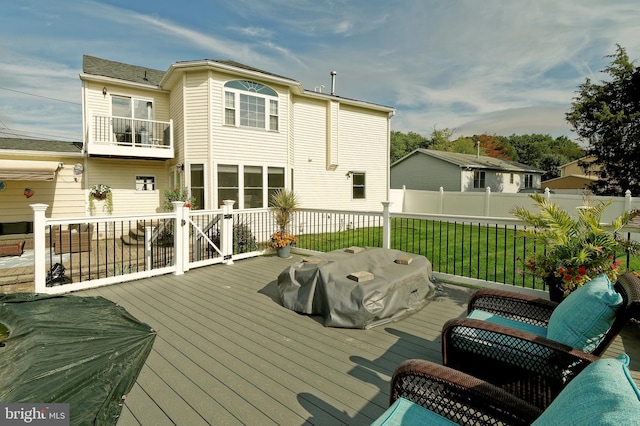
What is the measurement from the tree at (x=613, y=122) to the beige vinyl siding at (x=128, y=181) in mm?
20192

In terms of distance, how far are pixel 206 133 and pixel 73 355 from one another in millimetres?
8599

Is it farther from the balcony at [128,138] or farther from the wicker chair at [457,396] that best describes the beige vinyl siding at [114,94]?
the wicker chair at [457,396]

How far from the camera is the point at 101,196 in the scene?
10.5 metres

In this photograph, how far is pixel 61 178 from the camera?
33.6ft

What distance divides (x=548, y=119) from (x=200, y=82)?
39339 mm

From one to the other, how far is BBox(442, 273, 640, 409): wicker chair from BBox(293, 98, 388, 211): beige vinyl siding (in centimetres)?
1028

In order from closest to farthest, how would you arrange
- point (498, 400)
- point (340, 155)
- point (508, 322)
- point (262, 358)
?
1. point (498, 400)
2. point (508, 322)
3. point (262, 358)
4. point (340, 155)

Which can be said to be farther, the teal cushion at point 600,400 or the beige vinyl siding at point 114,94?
the beige vinyl siding at point 114,94

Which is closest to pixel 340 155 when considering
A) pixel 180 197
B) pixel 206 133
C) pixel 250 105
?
pixel 250 105

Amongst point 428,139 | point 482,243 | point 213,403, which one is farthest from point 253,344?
point 428,139

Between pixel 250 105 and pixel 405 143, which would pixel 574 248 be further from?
pixel 405 143

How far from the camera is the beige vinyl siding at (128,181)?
10578mm

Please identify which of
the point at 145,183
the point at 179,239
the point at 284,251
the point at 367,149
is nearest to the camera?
the point at 179,239

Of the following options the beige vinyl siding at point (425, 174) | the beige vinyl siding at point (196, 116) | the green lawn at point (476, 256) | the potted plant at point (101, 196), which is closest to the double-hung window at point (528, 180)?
the beige vinyl siding at point (425, 174)
